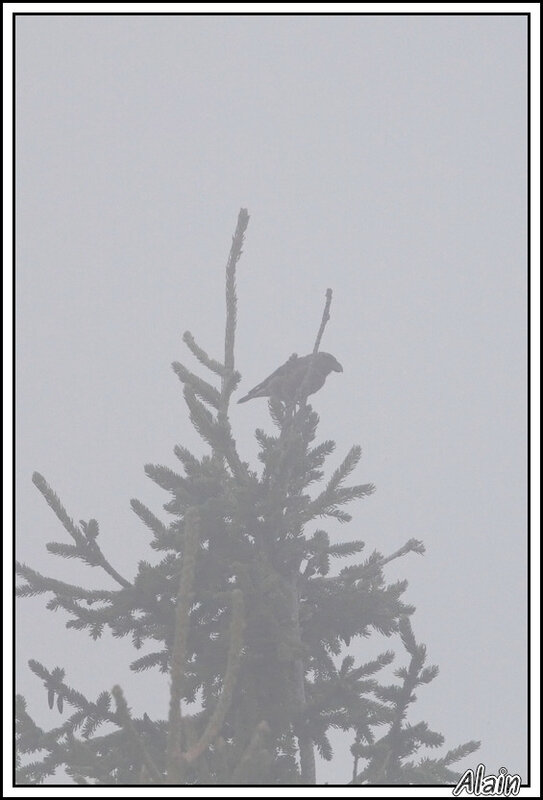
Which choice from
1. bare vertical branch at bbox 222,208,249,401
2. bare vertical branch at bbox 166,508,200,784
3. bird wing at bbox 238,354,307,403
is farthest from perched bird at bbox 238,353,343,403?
bare vertical branch at bbox 166,508,200,784

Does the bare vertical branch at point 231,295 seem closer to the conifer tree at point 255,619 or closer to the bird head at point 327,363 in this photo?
the conifer tree at point 255,619

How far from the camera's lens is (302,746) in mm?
5469

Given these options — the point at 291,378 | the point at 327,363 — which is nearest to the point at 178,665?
the point at 291,378

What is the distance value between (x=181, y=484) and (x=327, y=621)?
1.40 metres

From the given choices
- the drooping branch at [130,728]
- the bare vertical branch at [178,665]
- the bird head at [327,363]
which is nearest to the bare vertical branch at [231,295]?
the bird head at [327,363]

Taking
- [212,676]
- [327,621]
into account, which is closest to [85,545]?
[212,676]

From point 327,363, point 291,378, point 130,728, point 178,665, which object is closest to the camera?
point 178,665

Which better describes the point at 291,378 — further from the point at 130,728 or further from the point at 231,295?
the point at 130,728

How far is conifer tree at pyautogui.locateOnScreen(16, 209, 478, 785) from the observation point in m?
5.11

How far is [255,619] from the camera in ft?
17.7

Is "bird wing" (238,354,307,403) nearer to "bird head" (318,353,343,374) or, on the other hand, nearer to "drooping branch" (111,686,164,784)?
"bird head" (318,353,343,374)

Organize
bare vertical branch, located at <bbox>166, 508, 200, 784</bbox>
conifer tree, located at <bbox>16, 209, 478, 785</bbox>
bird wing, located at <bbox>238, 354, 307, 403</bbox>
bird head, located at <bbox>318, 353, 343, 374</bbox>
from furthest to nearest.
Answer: bird head, located at <bbox>318, 353, 343, 374</bbox>, bird wing, located at <bbox>238, 354, 307, 403</bbox>, conifer tree, located at <bbox>16, 209, 478, 785</bbox>, bare vertical branch, located at <bbox>166, 508, 200, 784</bbox>

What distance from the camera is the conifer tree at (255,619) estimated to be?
16.8 feet

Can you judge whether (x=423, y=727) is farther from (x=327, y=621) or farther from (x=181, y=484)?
(x=181, y=484)
